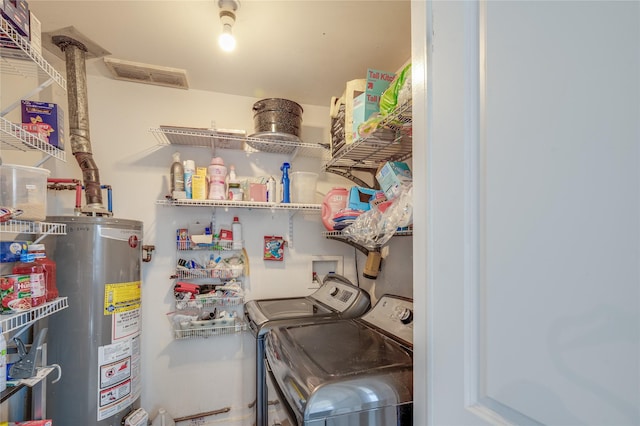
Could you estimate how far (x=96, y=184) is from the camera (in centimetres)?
171

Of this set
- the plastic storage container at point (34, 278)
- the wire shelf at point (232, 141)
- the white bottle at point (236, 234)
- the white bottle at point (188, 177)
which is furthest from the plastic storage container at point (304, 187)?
the plastic storage container at point (34, 278)

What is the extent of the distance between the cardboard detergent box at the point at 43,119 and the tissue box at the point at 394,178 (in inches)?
57.3

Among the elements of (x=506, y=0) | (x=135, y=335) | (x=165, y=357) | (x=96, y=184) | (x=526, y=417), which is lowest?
(x=165, y=357)

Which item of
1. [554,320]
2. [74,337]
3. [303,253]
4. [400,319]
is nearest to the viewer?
[554,320]

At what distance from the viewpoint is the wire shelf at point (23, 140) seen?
1.04 meters

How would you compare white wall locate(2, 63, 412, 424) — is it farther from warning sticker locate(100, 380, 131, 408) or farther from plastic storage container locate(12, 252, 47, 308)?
plastic storage container locate(12, 252, 47, 308)

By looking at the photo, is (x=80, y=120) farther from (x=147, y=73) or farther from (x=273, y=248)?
(x=273, y=248)

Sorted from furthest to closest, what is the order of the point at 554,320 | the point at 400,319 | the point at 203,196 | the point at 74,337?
the point at 203,196
the point at 74,337
the point at 400,319
the point at 554,320

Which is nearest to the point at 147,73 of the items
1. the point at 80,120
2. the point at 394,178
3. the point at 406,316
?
the point at 80,120

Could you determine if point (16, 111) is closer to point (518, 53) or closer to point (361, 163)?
point (361, 163)

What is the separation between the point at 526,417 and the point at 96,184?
2.10m

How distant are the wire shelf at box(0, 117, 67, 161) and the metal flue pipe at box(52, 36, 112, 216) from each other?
45cm

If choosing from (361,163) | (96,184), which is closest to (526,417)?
(361,163)

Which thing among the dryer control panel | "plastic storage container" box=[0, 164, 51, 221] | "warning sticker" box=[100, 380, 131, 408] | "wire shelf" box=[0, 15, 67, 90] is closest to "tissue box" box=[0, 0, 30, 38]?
"wire shelf" box=[0, 15, 67, 90]
